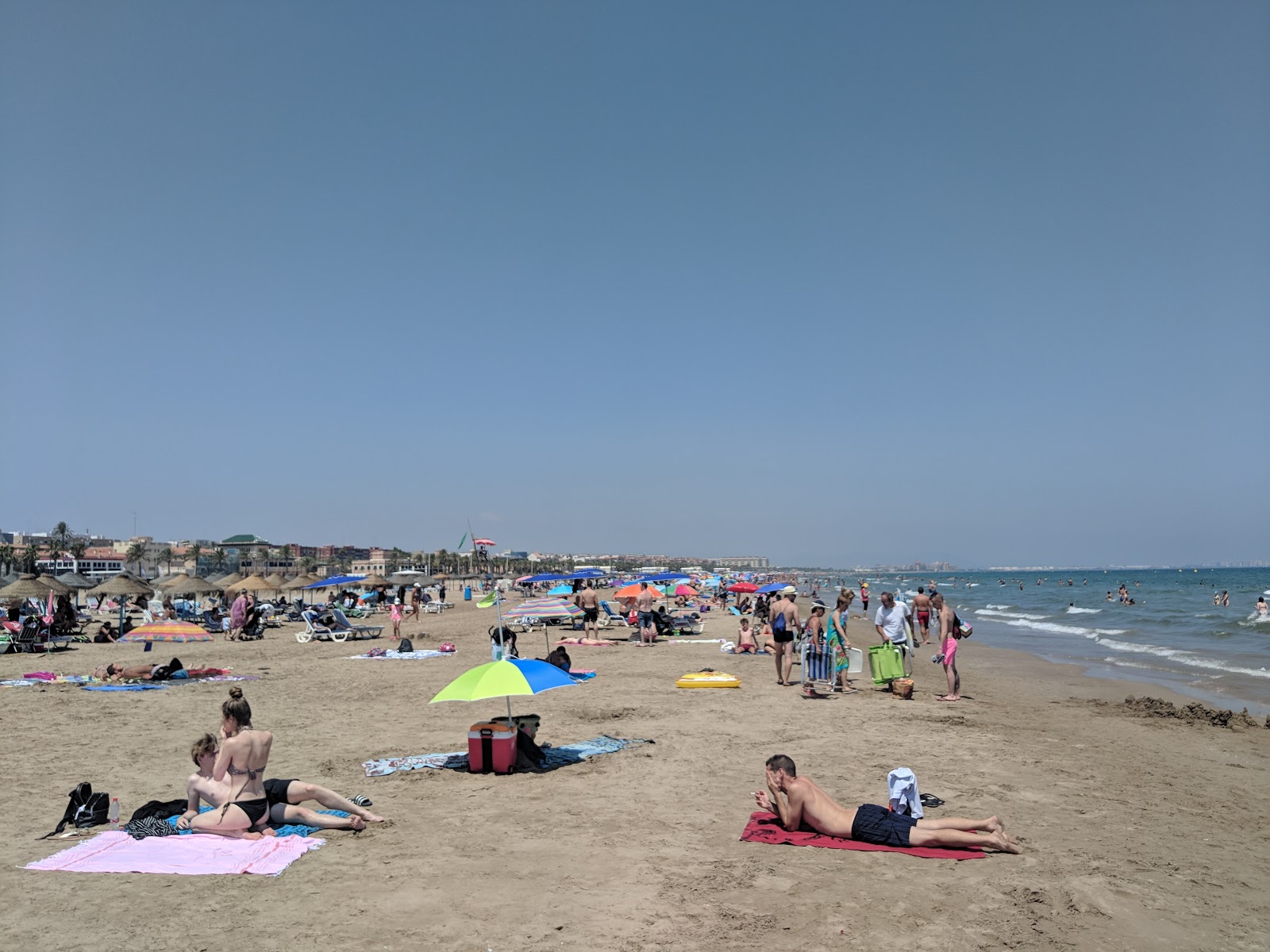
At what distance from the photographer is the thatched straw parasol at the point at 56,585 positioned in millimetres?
23573

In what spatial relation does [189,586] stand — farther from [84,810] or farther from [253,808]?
[253,808]

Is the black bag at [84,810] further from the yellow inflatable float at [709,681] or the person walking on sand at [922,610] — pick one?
the person walking on sand at [922,610]

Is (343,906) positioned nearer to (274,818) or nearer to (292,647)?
(274,818)

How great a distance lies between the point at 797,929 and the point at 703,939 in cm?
53

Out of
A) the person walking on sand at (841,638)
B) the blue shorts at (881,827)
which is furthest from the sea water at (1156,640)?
the blue shorts at (881,827)

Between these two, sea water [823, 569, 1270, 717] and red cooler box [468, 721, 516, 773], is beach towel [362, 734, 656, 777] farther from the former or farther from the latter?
sea water [823, 569, 1270, 717]

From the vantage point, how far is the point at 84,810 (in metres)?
6.16

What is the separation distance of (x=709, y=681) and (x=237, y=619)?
634 inches

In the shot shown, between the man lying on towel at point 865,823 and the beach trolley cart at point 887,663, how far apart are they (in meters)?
6.93

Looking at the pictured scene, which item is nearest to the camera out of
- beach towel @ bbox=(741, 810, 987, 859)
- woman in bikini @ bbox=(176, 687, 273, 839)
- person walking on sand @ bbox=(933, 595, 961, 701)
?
beach towel @ bbox=(741, 810, 987, 859)

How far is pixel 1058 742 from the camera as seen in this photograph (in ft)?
31.3

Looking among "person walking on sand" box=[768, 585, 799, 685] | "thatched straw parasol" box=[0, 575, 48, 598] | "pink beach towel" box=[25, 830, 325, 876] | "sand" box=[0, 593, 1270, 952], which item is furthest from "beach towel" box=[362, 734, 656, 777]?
"thatched straw parasol" box=[0, 575, 48, 598]

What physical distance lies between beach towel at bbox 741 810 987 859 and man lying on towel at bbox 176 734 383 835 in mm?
2789

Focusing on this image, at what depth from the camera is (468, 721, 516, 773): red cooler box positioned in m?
7.93
